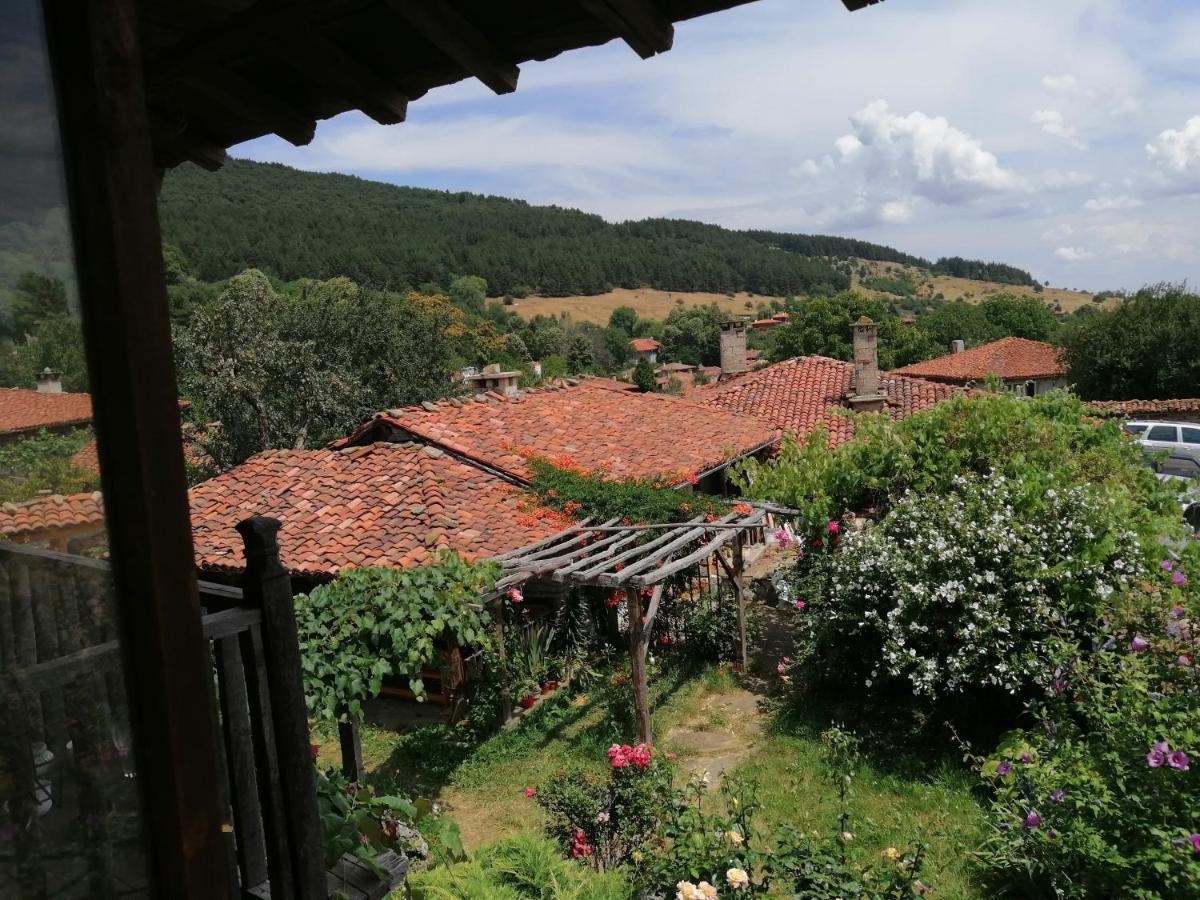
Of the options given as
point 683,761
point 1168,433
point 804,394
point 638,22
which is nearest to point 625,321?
point 804,394

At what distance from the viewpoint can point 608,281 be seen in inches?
4075

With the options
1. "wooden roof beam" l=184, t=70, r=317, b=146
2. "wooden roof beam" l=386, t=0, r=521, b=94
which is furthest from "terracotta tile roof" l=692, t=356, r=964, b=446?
"wooden roof beam" l=386, t=0, r=521, b=94

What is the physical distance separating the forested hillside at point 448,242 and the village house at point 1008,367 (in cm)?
2532

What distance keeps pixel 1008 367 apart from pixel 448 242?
190 ft

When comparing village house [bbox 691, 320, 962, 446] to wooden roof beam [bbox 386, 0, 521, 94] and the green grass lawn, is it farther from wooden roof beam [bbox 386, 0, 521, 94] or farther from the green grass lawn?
wooden roof beam [bbox 386, 0, 521, 94]

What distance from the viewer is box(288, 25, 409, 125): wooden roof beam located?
6.23 feet

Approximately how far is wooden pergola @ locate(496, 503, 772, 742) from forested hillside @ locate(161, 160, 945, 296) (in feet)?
71.3

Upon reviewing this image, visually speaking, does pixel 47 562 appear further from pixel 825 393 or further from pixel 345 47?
pixel 825 393

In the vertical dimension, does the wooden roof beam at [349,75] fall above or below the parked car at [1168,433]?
above

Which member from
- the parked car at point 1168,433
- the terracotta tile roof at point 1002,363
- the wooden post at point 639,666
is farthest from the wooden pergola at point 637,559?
the terracotta tile roof at point 1002,363

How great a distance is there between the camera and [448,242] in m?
82.2

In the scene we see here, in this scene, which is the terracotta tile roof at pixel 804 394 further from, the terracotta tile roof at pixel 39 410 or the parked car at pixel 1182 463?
the terracotta tile roof at pixel 39 410

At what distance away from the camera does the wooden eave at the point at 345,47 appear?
1.73 m

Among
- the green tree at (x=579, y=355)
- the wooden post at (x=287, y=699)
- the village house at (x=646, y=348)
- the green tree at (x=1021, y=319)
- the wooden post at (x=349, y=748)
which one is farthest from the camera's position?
the village house at (x=646, y=348)
